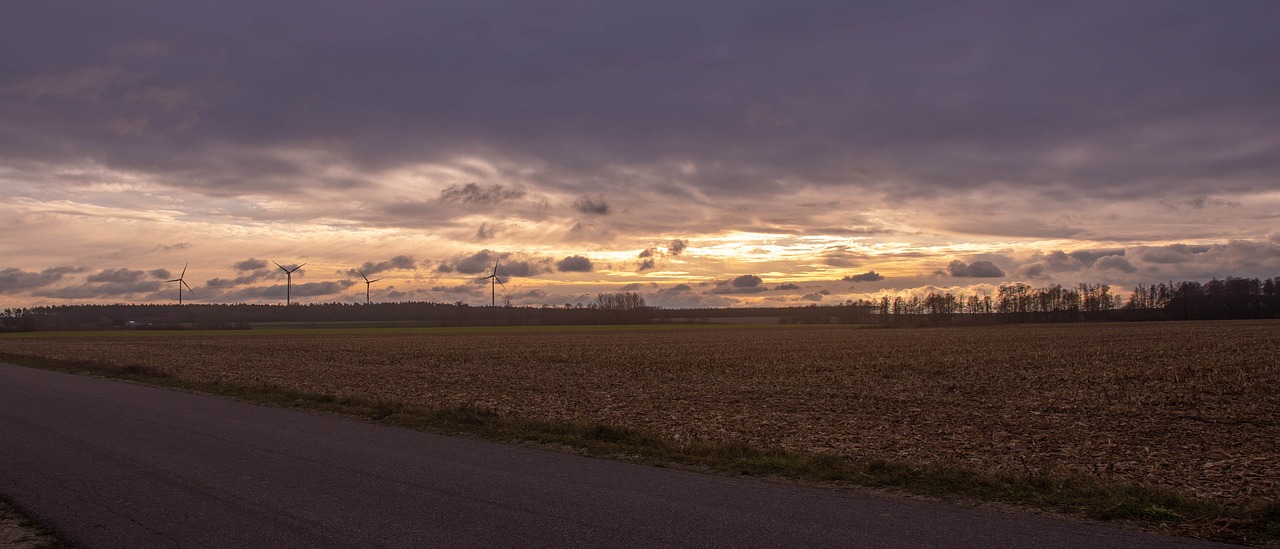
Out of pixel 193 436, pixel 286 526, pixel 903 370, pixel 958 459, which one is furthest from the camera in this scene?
pixel 903 370

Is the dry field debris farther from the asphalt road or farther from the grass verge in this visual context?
the asphalt road

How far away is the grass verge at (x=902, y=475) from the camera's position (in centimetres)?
938

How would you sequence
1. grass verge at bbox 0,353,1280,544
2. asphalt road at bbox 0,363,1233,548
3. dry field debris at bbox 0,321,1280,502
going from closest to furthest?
asphalt road at bbox 0,363,1233,548, grass verge at bbox 0,353,1280,544, dry field debris at bbox 0,321,1280,502

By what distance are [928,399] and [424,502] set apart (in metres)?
17.9

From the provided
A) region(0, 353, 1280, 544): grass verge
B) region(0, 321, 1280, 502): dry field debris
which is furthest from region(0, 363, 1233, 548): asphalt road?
region(0, 321, 1280, 502): dry field debris

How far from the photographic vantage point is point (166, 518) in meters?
9.08

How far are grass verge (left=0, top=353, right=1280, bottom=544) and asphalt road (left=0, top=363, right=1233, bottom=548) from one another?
2.60 ft

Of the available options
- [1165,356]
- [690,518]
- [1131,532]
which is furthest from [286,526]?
[1165,356]

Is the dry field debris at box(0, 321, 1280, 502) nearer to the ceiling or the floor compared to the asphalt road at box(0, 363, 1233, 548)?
nearer to the floor

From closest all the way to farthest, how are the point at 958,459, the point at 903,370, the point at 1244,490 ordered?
the point at 1244,490
the point at 958,459
the point at 903,370

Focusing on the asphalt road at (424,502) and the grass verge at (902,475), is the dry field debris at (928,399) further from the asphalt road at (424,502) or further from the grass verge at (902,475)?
the asphalt road at (424,502)

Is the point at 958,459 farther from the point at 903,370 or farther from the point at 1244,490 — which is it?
the point at 903,370

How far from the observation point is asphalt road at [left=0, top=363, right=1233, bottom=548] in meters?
8.34

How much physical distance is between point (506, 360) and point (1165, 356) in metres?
33.9
